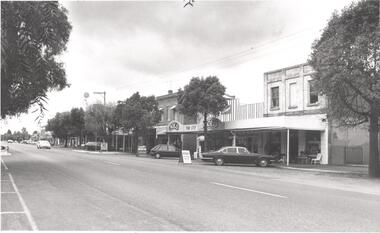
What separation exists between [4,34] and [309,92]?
85.3 ft

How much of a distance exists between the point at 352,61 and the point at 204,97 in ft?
62.6

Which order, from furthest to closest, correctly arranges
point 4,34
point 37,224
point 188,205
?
point 4,34 → point 188,205 → point 37,224

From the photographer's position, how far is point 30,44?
17984 millimetres

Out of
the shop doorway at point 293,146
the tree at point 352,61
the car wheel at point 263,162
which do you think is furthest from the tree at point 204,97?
the tree at point 352,61

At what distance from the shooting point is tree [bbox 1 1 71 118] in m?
16.8

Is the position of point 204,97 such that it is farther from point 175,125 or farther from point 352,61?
point 352,61

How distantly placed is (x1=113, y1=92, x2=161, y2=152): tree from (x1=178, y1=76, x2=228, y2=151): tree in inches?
455

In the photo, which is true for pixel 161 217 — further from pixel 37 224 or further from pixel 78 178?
pixel 78 178

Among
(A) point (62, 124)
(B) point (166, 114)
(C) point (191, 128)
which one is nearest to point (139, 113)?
(B) point (166, 114)

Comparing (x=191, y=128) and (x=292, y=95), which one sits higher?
(x=292, y=95)

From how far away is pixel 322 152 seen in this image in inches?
1410

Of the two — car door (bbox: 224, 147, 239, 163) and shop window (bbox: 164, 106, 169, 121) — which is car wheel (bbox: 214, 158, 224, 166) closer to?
car door (bbox: 224, 147, 239, 163)

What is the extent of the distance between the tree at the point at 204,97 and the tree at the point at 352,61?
16140mm

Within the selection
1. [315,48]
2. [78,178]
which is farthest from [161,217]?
[315,48]
